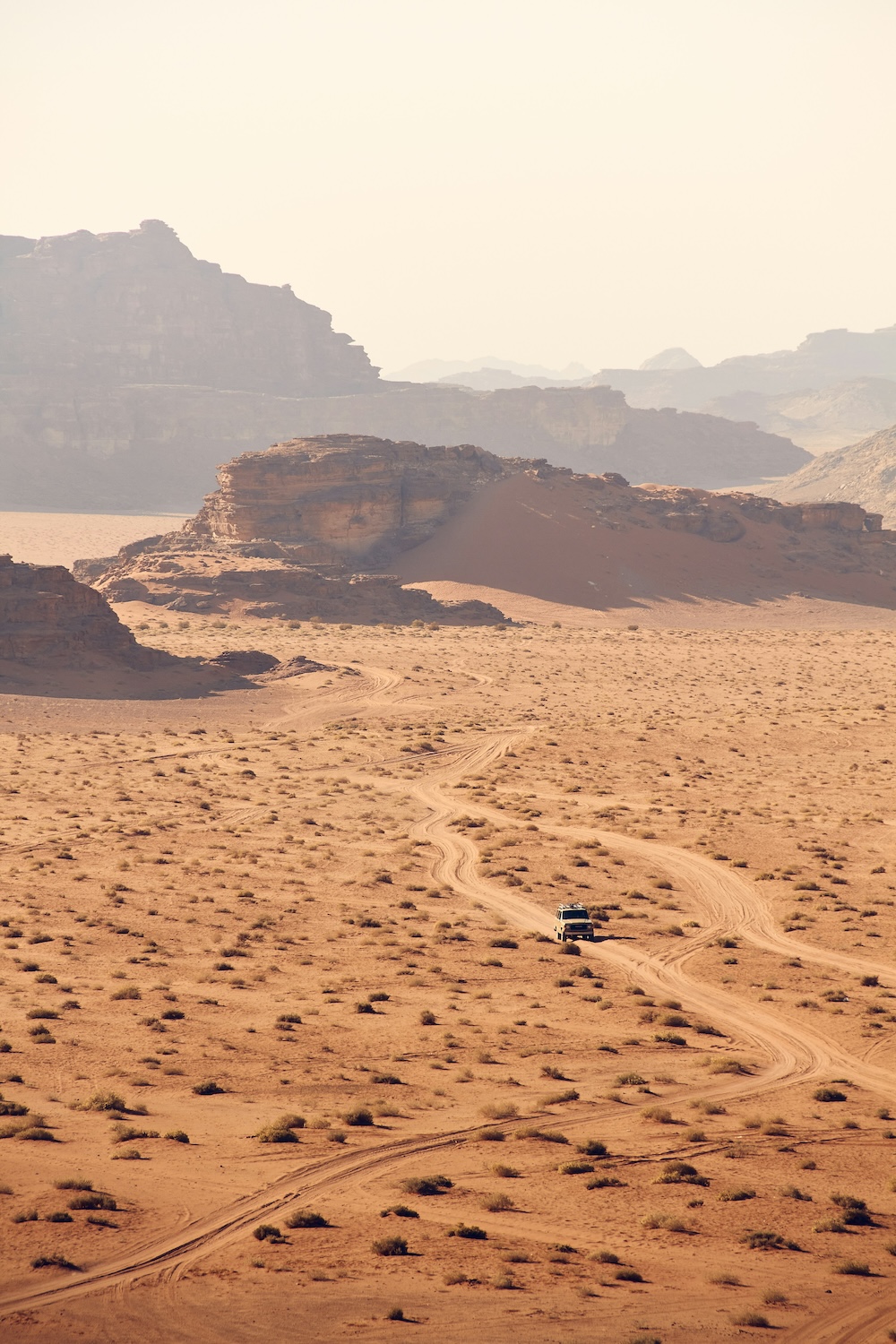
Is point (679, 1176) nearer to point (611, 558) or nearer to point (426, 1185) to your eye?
point (426, 1185)

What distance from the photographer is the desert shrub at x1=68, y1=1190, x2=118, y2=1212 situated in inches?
505

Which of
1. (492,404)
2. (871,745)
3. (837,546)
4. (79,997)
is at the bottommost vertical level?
(79,997)

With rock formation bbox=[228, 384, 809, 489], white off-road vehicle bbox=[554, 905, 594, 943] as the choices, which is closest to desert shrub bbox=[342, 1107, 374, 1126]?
white off-road vehicle bbox=[554, 905, 594, 943]

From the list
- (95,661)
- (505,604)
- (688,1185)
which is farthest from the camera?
(505,604)

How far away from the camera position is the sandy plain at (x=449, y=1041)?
466 inches

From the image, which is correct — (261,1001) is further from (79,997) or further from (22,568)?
(22,568)

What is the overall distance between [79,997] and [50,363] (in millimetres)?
180207

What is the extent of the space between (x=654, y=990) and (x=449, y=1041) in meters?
4.58

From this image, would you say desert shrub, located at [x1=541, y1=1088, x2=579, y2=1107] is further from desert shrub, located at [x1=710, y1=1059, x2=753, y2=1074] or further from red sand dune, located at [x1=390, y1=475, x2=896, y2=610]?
red sand dune, located at [x1=390, y1=475, x2=896, y2=610]

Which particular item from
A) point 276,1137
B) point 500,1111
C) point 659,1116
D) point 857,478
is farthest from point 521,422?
point 276,1137

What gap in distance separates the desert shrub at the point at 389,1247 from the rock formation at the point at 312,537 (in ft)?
211

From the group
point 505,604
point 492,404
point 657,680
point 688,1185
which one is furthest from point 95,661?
point 492,404

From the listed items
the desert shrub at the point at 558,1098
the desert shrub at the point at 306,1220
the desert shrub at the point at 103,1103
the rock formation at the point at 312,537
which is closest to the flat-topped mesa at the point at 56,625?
the rock formation at the point at 312,537

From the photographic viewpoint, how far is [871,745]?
44938mm
